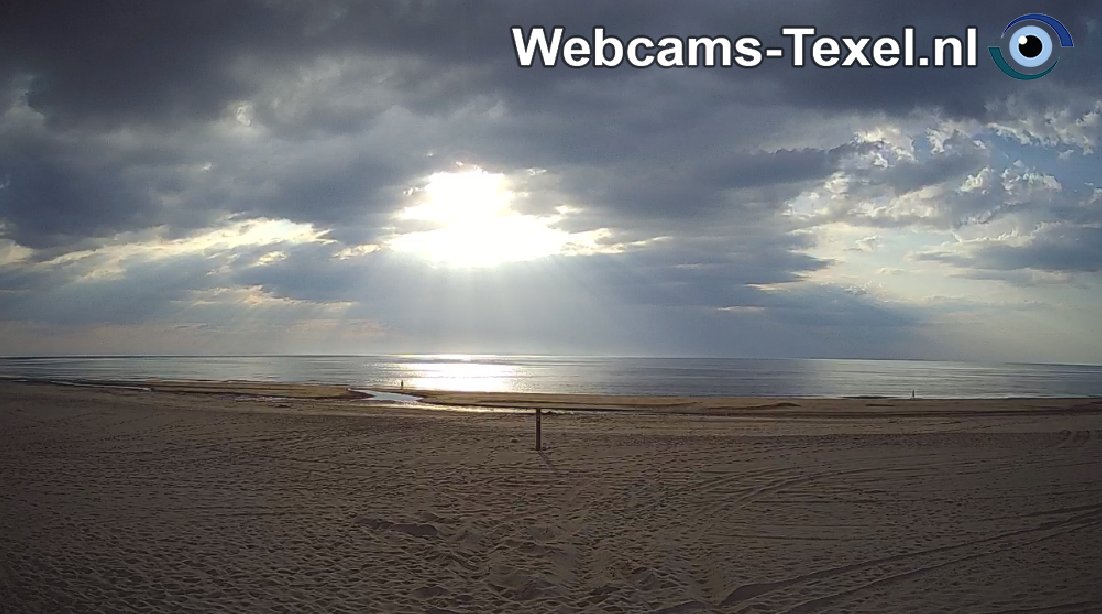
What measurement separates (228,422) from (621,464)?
17405 mm

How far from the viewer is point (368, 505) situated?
12891 mm

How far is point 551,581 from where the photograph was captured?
902 cm

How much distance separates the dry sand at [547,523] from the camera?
855 cm

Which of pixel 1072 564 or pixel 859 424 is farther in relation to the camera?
pixel 859 424

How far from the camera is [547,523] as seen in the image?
11.7 m

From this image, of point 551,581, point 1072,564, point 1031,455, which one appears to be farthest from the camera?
point 1031,455

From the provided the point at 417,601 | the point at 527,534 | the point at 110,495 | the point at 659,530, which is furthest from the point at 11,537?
the point at 659,530

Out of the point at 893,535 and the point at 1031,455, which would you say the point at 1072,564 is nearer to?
the point at 893,535

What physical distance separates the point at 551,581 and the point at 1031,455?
1697 centimetres

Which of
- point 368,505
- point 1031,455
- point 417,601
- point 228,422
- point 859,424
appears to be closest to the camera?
point 417,601

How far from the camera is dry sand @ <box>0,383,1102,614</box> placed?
28.0ft

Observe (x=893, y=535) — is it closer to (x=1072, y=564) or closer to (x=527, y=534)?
(x=1072, y=564)

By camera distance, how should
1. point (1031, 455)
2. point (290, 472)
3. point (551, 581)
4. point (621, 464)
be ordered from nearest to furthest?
point (551, 581) < point (290, 472) < point (621, 464) < point (1031, 455)

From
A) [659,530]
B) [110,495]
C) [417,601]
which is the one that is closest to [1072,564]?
[659,530]
